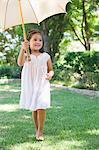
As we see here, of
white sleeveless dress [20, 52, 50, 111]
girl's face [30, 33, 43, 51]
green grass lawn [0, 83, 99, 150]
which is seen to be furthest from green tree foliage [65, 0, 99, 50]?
white sleeveless dress [20, 52, 50, 111]

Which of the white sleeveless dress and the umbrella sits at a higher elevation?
the umbrella

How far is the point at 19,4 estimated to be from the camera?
18.9 feet

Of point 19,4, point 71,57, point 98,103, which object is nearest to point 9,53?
point 71,57

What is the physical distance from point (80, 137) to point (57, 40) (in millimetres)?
17493

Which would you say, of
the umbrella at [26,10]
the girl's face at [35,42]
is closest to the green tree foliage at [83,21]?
the umbrella at [26,10]

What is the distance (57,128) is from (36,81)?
126 centimetres

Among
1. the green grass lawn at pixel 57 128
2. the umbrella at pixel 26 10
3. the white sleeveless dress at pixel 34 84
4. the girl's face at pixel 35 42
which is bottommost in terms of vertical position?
the green grass lawn at pixel 57 128

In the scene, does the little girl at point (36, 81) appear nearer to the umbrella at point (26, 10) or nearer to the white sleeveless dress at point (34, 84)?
the white sleeveless dress at point (34, 84)

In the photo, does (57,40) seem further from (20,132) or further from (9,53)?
(20,132)

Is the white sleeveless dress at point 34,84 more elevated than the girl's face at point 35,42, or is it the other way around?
the girl's face at point 35,42

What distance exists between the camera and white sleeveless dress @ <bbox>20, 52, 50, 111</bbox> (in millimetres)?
5584

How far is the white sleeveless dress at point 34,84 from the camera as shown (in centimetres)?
558

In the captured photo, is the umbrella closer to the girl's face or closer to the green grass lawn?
the girl's face

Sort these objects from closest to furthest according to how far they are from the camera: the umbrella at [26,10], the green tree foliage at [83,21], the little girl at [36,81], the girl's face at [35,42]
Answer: the little girl at [36,81]
the girl's face at [35,42]
the umbrella at [26,10]
the green tree foliage at [83,21]
